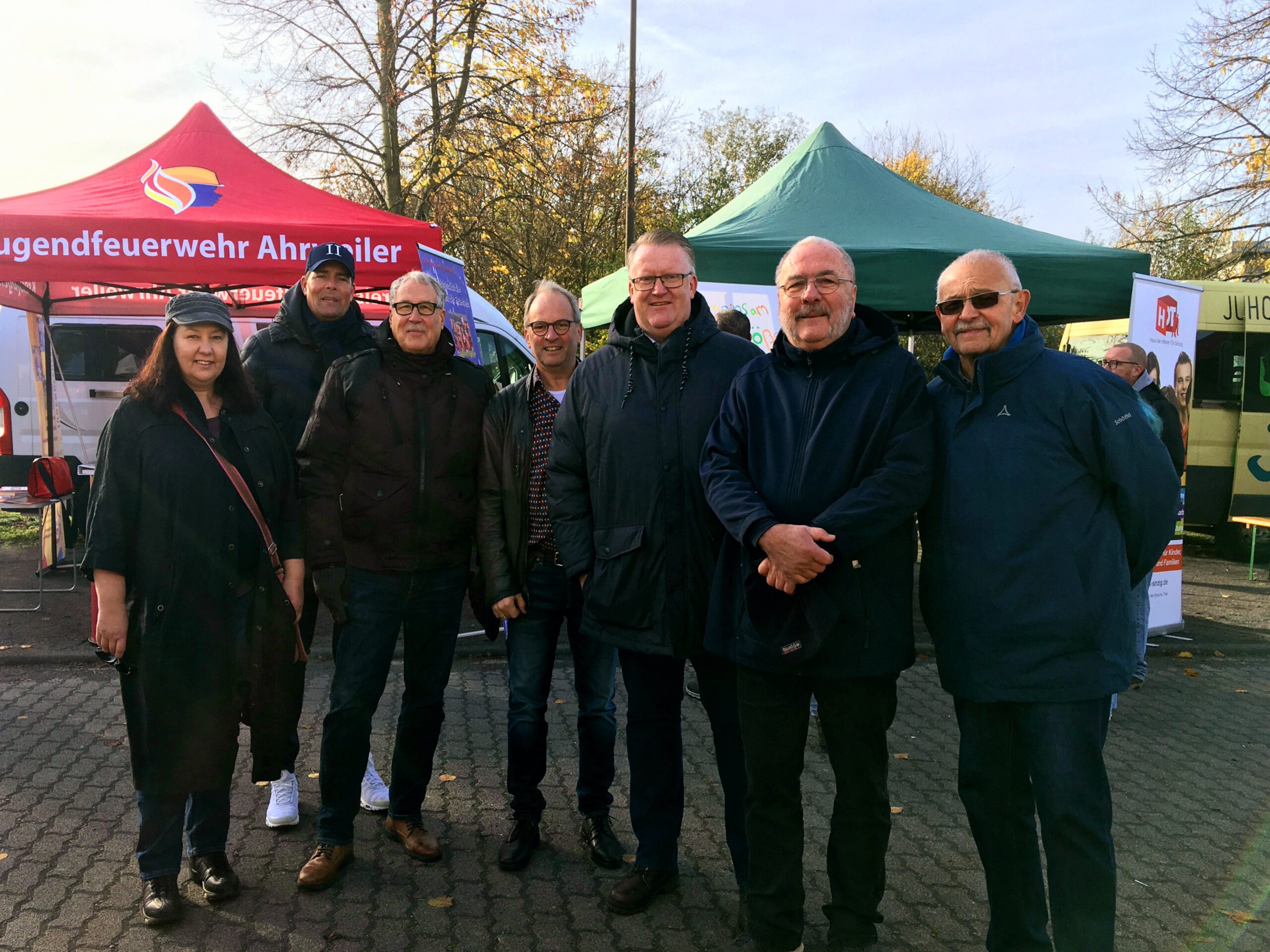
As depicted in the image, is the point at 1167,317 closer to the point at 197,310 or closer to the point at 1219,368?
the point at 1219,368

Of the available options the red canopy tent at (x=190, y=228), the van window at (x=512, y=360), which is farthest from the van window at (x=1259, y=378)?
the red canopy tent at (x=190, y=228)

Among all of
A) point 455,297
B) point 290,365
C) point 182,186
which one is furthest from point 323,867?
point 182,186

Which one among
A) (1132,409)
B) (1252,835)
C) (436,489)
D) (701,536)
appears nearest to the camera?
(1132,409)

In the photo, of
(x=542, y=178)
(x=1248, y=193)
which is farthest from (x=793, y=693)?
(x=1248, y=193)

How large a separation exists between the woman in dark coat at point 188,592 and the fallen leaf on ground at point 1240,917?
10.3ft

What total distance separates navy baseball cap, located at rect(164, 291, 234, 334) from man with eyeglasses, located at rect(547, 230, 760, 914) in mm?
1129

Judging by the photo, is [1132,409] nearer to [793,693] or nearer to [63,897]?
[793,693]

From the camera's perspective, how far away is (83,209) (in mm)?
5730

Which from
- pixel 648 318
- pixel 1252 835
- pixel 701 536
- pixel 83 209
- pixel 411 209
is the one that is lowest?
pixel 1252 835

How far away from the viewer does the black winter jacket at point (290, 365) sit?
138 inches

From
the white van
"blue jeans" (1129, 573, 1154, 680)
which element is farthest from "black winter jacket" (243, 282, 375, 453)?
the white van

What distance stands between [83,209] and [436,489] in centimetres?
416

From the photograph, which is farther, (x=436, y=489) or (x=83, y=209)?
(x=83, y=209)

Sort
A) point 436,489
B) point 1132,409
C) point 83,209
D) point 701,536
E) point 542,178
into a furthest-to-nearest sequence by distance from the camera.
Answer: point 542,178
point 83,209
point 436,489
point 701,536
point 1132,409
